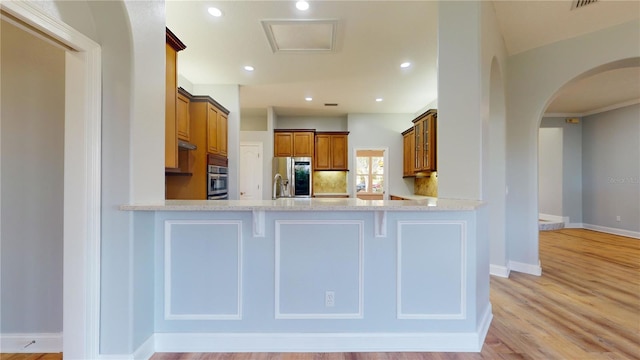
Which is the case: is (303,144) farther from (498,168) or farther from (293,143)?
(498,168)

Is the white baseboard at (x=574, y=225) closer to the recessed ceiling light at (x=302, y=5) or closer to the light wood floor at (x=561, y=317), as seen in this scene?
the light wood floor at (x=561, y=317)

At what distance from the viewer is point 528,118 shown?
11.4 ft

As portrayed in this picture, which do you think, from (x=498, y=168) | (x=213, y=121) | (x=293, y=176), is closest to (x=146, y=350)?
(x=213, y=121)

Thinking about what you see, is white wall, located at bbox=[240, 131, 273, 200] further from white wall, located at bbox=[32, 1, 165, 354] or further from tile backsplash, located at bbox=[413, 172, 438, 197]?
white wall, located at bbox=[32, 1, 165, 354]

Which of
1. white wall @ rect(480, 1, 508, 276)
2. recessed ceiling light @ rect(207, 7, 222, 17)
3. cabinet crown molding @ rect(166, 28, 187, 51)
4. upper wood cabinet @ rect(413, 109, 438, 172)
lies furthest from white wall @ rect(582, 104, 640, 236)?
cabinet crown molding @ rect(166, 28, 187, 51)

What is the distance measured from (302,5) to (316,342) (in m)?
2.84

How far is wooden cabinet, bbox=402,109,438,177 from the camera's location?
4742mm

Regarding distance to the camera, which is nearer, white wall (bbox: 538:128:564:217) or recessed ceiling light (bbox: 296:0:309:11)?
recessed ceiling light (bbox: 296:0:309:11)

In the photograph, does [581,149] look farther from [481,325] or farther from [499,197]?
[481,325]

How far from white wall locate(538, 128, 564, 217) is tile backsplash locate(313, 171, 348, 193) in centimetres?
475

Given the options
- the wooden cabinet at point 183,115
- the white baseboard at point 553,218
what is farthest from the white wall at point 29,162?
the white baseboard at point 553,218

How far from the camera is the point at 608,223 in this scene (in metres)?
6.21

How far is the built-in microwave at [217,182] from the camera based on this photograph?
3.79 meters

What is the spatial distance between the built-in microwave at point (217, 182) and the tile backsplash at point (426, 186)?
3698mm
